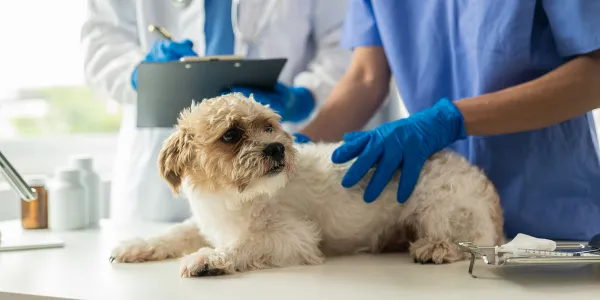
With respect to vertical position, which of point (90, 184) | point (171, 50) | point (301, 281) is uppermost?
point (171, 50)

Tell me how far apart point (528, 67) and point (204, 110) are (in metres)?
0.76

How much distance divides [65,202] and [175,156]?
1.83ft

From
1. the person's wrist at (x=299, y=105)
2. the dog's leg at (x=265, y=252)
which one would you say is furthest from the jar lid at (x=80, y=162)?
the dog's leg at (x=265, y=252)

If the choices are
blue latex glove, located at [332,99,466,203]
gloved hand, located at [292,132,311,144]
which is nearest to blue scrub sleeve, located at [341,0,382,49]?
Answer: gloved hand, located at [292,132,311,144]

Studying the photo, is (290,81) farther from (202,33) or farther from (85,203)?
(85,203)

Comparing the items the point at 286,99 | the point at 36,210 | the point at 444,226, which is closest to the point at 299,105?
the point at 286,99

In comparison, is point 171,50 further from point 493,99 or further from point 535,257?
point 535,257

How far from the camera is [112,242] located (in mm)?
1549

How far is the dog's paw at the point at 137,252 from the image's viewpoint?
1.32m

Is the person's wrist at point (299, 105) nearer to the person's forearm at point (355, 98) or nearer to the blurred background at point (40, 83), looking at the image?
the person's forearm at point (355, 98)

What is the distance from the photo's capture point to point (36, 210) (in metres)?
1.76

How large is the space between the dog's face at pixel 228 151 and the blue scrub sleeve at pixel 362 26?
1.84 ft

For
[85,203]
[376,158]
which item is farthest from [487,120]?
[85,203]

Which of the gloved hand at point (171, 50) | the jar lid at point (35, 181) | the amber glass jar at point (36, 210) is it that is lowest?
the amber glass jar at point (36, 210)
